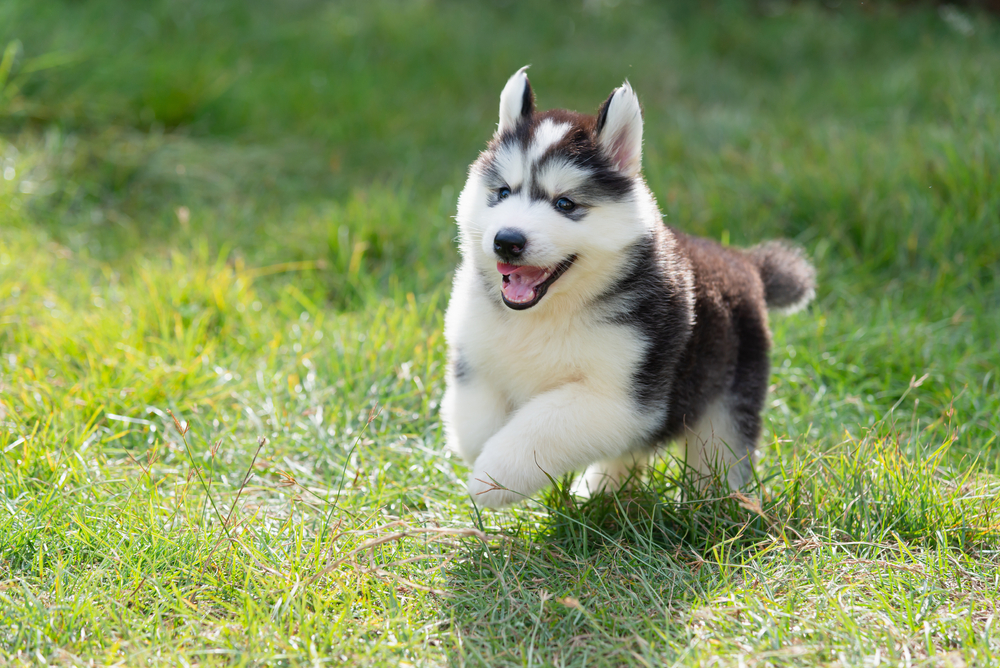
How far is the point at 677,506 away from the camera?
10.8 ft

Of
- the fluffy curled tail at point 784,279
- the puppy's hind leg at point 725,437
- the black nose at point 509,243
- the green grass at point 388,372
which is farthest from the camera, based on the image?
the fluffy curled tail at point 784,279

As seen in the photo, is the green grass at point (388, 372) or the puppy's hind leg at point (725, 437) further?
the puppy's hind leg at point (725, 437)

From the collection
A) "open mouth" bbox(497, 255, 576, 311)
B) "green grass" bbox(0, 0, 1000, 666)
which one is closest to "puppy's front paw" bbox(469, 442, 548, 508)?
"green grass" bbox(0, 0, 1000, 666)

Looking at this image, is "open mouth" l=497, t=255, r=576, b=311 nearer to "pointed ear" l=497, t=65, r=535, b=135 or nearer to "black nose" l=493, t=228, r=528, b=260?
"black nose" l=493, t=228, r=528, b=260

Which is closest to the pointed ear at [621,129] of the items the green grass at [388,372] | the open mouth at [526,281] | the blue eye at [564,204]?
the blue eye at [564,204]

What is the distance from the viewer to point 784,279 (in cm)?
409

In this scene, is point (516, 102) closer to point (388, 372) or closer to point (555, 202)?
point (555, 202)

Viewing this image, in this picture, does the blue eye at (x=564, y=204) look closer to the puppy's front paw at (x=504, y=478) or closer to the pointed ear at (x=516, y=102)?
the pointed ear at (x=516, y=102)

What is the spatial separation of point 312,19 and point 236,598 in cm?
779

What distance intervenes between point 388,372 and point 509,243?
1535mm

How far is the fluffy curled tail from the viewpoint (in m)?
4.09

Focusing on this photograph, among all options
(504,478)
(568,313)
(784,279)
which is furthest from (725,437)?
(504,478)

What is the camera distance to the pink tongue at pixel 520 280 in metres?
3.03

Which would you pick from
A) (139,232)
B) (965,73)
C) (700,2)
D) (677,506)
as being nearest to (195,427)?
(677,506)
